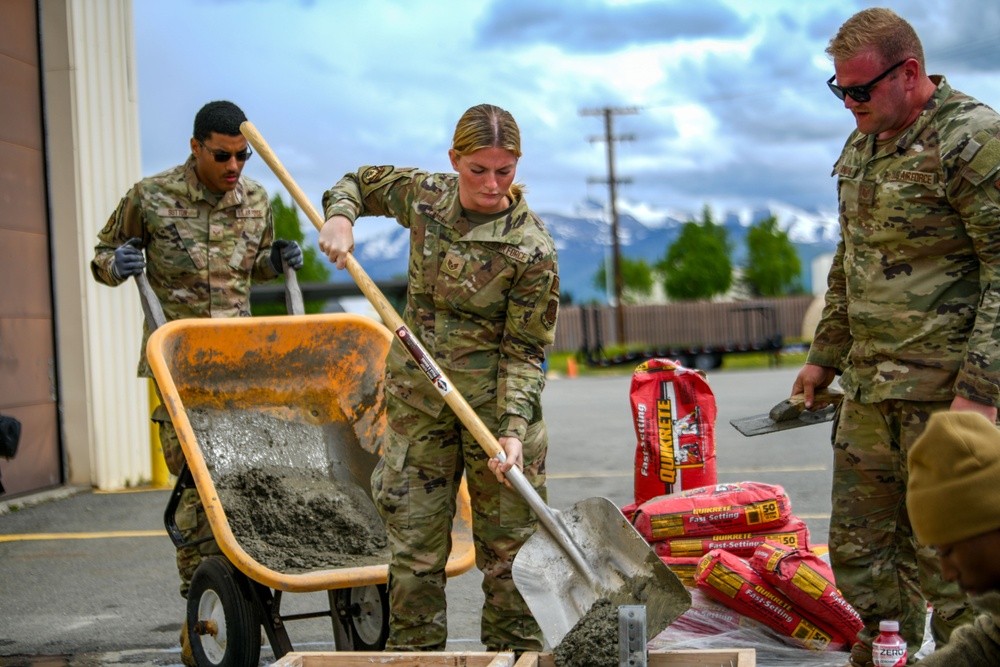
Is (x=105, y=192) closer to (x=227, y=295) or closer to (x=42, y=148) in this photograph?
(x=42, y=148)

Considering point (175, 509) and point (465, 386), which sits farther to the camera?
point (175, 509)

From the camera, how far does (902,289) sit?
3820 millimetres

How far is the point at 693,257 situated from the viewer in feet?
252

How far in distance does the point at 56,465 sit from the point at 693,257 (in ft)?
229

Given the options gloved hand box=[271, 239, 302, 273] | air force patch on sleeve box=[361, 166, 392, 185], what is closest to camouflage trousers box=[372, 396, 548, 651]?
air force patch on sleeve box=[361, 166, 392, 185]

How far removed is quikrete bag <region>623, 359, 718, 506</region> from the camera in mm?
5465

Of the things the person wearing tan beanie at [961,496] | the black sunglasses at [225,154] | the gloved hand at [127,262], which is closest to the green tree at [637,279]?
the black sunglasses at [225,154]

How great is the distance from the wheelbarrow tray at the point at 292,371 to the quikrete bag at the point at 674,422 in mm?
1153

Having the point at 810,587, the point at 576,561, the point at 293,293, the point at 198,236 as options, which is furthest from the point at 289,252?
the point at 810,587

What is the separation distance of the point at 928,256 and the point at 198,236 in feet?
10.2

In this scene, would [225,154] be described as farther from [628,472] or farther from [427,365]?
[628,472]

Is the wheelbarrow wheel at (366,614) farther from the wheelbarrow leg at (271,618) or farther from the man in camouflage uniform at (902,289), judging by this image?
the man in camouflage uniform at (902,289)

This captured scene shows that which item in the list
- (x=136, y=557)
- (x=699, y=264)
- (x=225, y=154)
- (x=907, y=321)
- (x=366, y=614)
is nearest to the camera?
(x=907, y=321)

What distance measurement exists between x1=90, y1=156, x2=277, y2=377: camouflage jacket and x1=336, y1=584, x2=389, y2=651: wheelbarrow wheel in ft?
4.59
